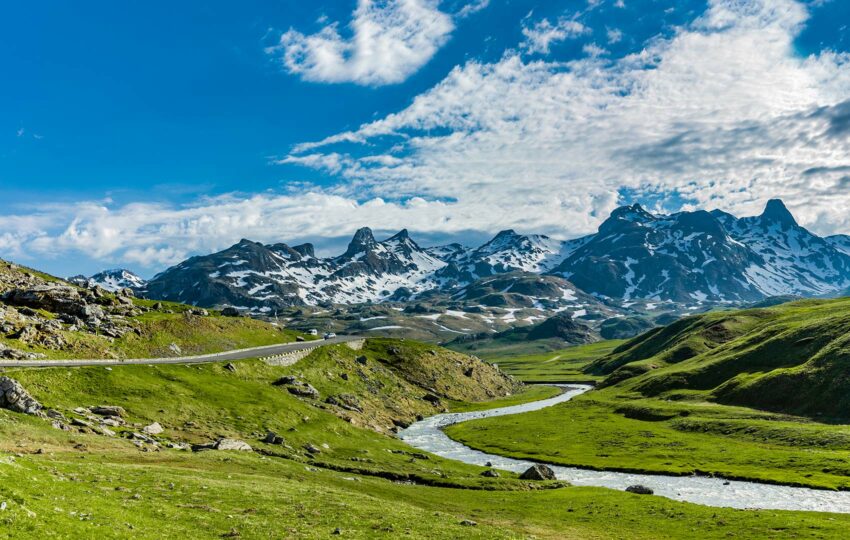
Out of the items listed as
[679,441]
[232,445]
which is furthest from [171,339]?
[679,441]

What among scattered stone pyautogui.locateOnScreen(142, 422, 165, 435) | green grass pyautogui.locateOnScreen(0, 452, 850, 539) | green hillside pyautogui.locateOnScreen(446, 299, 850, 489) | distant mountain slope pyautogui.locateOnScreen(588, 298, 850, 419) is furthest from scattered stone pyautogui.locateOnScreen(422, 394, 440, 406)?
scattered stone pyautogui.locateOnScreen(142, 422, 165, 435)

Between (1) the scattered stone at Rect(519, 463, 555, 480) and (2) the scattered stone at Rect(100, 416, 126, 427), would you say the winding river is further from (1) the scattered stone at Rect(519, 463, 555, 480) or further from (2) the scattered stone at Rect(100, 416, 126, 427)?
(2) the scattered stone at Rect(100, 416, 126, 427)

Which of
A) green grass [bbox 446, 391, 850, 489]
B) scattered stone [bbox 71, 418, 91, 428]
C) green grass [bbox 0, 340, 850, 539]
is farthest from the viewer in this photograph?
green grass [bbox 446, 391, 850, 489]

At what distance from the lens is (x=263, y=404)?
326 ft

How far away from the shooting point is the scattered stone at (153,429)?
225ft

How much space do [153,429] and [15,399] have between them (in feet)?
52.4

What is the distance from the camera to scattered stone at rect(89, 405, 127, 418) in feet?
228

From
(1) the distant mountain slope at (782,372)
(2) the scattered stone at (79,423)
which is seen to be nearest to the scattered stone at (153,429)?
(2) the scattered stone at (79,423)

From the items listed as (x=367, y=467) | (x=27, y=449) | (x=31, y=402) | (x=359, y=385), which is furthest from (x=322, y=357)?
(x=27, y=449)

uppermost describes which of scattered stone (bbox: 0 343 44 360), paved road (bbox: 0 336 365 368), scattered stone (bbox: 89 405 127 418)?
scattered stone (bbox: 0 343 44 360)

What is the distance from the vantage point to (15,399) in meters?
58.6

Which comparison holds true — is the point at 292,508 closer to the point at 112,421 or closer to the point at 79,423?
the point at 79,423

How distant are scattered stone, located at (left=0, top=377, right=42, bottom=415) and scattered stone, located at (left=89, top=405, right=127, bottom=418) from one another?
9289 mm

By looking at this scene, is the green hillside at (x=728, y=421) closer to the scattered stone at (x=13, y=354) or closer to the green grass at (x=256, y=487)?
the green grass at (x=256, y=487)
